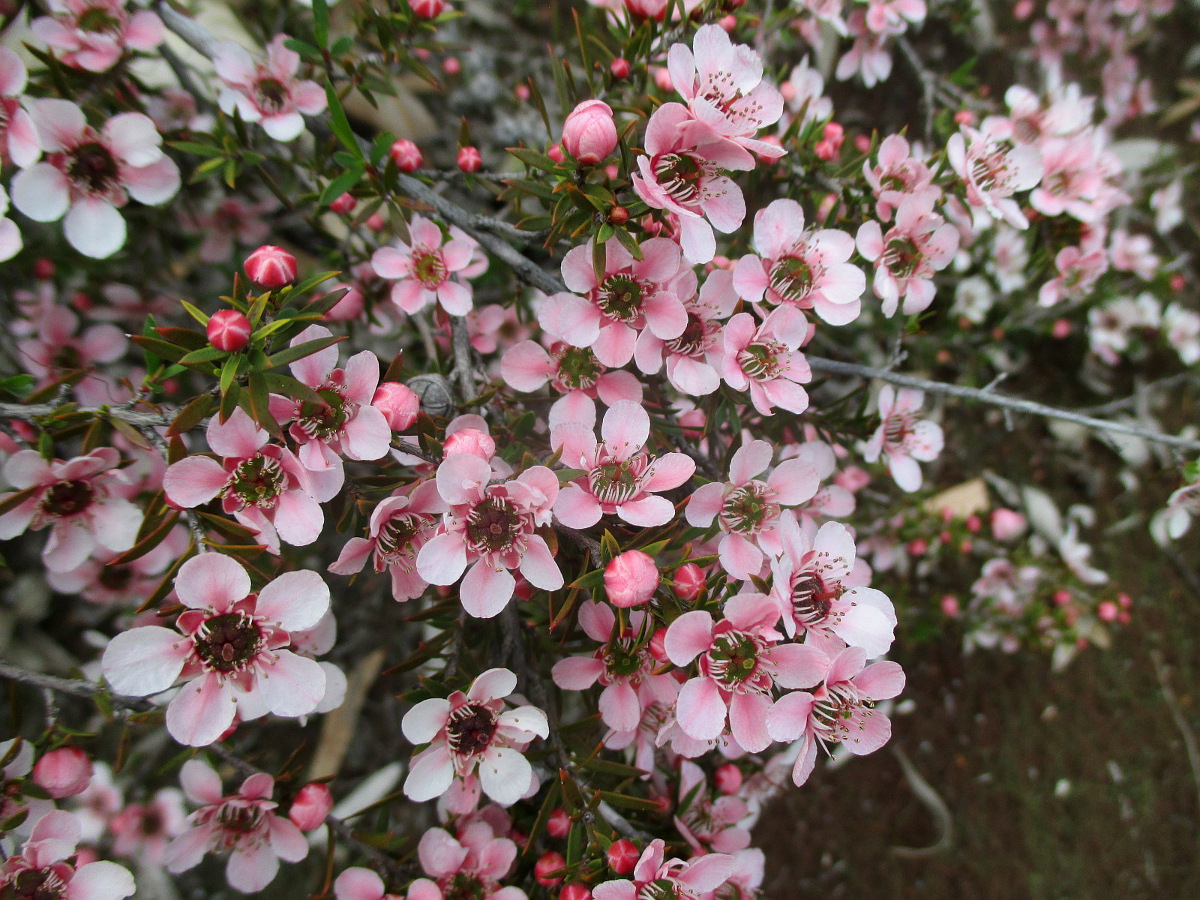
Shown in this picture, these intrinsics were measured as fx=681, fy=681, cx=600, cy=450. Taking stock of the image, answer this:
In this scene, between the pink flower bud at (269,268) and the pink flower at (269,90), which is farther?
the pink flower at (269,90)

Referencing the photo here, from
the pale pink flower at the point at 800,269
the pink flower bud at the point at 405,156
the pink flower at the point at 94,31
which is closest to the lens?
the pale pink flower at the point at 800,269

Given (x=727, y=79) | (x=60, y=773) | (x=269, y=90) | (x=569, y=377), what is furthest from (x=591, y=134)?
(x=60, y=773)

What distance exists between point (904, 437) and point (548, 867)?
132 cm

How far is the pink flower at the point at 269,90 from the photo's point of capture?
5.07 ft

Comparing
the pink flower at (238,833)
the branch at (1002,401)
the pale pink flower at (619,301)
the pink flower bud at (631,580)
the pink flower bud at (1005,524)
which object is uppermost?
the pale pink flower at (619,301)

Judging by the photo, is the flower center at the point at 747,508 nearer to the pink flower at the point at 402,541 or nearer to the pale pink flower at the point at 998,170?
the pink flower at the point at 402,541

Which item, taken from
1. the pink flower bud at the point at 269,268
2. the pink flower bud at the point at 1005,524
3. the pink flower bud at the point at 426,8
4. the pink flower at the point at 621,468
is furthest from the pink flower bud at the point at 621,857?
the pink flower bud at the point at 1005,524

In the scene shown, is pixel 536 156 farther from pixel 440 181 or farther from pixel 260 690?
pixel 260 690

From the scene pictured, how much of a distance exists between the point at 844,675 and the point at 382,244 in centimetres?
175

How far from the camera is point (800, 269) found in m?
1.39

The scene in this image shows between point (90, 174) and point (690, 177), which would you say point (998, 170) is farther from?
point (90, 174)

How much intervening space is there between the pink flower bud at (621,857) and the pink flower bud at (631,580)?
45 cm

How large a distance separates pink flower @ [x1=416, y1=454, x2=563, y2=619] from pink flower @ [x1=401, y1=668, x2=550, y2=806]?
0.57ft

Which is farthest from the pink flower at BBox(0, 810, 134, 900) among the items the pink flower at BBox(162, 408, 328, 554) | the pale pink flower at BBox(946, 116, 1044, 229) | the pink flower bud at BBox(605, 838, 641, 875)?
the pale pink flower at BBox(946, 116, 1044, 229)
